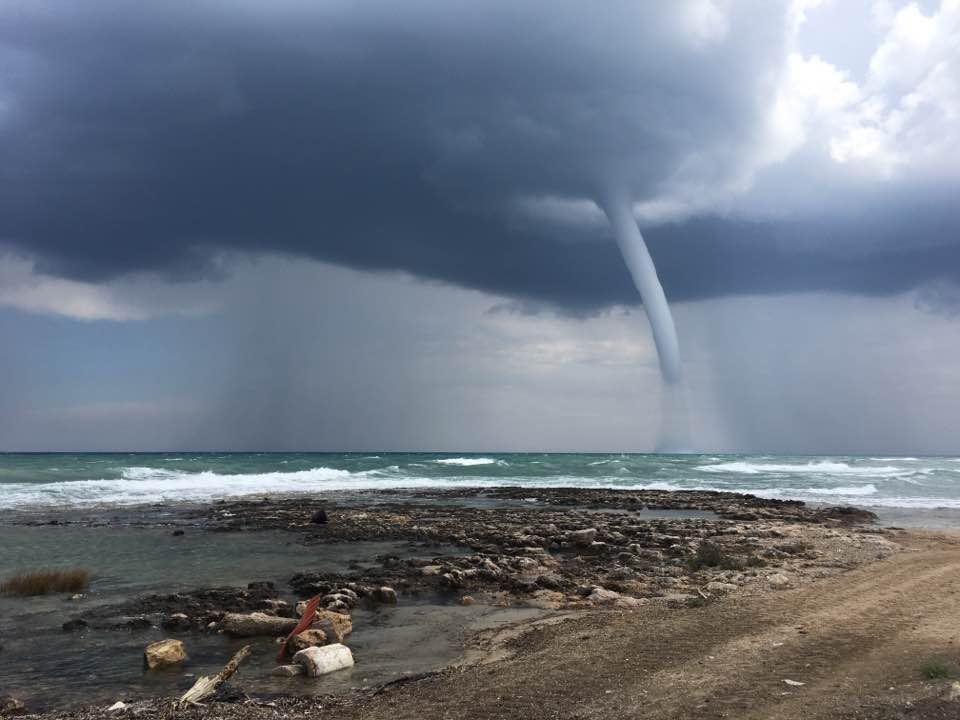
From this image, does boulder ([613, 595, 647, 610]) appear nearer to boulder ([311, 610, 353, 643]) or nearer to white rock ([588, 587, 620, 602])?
white rock ([588, 587, 620, 602])

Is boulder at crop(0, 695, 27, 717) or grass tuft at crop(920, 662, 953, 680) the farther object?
boulder at crop(0, 695, 27, 717)

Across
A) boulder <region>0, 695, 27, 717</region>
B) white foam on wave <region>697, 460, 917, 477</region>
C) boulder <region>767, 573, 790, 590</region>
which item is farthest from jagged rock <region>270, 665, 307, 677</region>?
white foam on wave <region>697, 460, 917, 477</region>

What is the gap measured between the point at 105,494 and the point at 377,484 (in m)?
17.5

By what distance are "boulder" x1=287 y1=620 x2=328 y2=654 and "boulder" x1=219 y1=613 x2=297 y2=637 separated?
672 millimetres

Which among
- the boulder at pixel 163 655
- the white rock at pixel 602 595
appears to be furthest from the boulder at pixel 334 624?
the white rock at pixel 602 595

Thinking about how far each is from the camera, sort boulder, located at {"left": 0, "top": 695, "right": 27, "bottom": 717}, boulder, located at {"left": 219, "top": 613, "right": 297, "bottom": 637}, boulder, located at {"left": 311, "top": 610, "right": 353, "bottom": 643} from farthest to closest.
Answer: boulder, located at {"left": 219, "top": 613, "right": 297, "bottom": 637} < boulder, located at {"left": 311, "top": 610, "right": 353, "bottom": 643} < boulder, located at {"left": 0, "top": 695, "right": 27, "bottom": 717}

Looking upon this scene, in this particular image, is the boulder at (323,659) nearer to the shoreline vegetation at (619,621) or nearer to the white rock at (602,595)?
the shoreline vegetation at (619,621)

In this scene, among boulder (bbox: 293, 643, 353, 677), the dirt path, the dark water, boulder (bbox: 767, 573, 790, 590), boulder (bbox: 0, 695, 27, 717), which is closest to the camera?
the dirt path

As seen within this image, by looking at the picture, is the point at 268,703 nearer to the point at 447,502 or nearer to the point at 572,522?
the point at 572,522

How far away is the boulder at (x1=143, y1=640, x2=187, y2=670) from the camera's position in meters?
7.18

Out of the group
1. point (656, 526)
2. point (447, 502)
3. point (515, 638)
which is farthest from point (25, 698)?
point (447, 502)

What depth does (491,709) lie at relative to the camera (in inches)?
222

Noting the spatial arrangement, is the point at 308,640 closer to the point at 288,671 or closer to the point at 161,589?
the point at 288,671

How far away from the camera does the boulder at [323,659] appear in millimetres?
6859
